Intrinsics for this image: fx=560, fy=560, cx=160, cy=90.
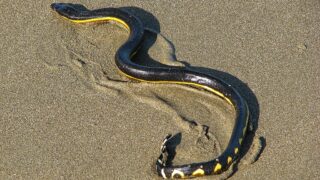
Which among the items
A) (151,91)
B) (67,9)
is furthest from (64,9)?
(151,91)

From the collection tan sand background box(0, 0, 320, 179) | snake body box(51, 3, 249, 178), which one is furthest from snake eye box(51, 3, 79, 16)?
tan sand background box(0, 0, 320, 179)

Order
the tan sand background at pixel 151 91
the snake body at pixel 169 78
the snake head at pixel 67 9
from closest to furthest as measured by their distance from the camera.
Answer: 1. the snake body at pixel 169 78
2. the tan sand background at pixel 151 91
3. the snake head at pixel 67 9

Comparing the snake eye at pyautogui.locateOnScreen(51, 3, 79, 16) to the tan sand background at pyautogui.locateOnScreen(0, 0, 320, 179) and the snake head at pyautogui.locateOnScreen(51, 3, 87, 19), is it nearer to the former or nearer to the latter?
the snake head at pyautogui.locateOnScreen(51, 3, 87, 19)

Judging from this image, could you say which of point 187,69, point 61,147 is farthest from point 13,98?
point 187,69

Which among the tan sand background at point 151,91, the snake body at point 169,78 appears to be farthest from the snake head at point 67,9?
the tan sand background at point 151,91

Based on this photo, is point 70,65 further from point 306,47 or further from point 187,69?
point 306,47

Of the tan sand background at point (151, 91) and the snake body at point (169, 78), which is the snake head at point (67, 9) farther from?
the tan sand background at point (151, 91)

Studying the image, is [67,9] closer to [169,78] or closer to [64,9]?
[64,9]
